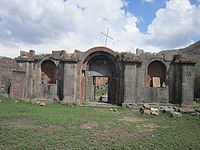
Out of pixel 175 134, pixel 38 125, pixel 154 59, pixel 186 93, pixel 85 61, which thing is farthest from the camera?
pixel 85 61

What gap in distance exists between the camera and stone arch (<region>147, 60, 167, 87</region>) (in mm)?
12633

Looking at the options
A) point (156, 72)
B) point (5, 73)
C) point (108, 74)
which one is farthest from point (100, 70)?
point (5, 73)

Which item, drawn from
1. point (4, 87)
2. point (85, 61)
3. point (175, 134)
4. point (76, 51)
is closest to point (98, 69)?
point (85, 61)

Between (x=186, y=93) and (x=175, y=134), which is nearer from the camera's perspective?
(x=175, y=134)

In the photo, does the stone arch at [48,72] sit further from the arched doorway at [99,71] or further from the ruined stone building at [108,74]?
the arched doorway at [99,71]

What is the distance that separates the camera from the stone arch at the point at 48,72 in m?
13.6

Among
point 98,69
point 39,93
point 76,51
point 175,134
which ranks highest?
point 76,51

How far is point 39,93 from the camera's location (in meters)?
13.0

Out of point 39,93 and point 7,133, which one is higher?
point 39,93

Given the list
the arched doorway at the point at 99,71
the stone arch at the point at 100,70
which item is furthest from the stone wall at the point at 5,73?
the arched doorway at the point at 99,71

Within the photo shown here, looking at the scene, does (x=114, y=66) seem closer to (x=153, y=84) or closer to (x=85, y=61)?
(x=85, y=61)

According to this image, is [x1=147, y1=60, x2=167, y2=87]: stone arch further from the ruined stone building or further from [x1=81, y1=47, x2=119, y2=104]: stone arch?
[x1=81, y1=47, x2=119, y2=104]: stone arch

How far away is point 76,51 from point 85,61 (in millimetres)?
1050

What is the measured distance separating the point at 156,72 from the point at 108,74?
3772mm
